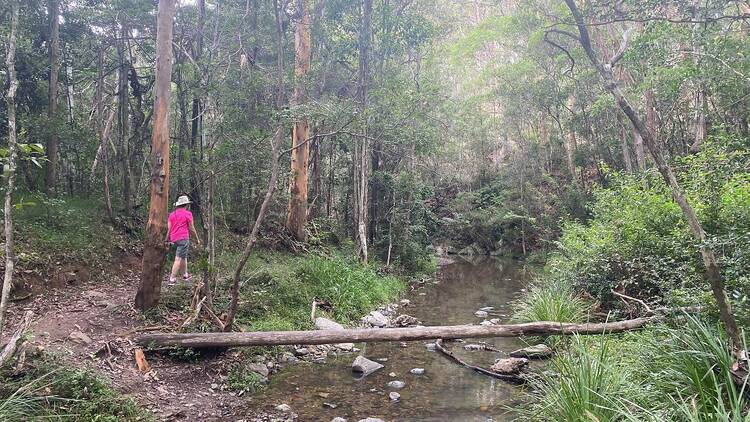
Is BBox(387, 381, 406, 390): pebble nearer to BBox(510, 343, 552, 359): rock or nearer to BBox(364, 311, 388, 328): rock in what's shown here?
BBox(510, 343, 552, 359): rock

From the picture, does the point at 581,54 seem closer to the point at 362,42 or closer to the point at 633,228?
the point at 362,42

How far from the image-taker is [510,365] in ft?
25.6

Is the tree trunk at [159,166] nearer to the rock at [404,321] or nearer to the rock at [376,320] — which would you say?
the rock at [376,320]

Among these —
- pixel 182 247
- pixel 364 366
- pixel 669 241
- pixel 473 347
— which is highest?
pixel 669 241

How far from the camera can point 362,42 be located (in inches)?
621

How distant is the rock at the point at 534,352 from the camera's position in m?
8.51

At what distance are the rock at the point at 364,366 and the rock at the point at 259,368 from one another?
1.53 m

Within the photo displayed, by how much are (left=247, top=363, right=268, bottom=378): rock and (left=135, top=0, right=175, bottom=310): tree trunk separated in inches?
80.6

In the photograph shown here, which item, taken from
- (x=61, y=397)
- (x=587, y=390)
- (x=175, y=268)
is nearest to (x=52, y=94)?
(x=175, y=268)

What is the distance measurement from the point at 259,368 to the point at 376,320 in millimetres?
4435

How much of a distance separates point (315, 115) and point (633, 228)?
6.43 m

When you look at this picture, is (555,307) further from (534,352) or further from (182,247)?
(182,247)

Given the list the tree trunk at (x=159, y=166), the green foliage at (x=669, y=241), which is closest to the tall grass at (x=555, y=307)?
the green foliage at (x=669, y=241)

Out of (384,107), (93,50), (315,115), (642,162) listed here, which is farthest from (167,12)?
(642,162)
